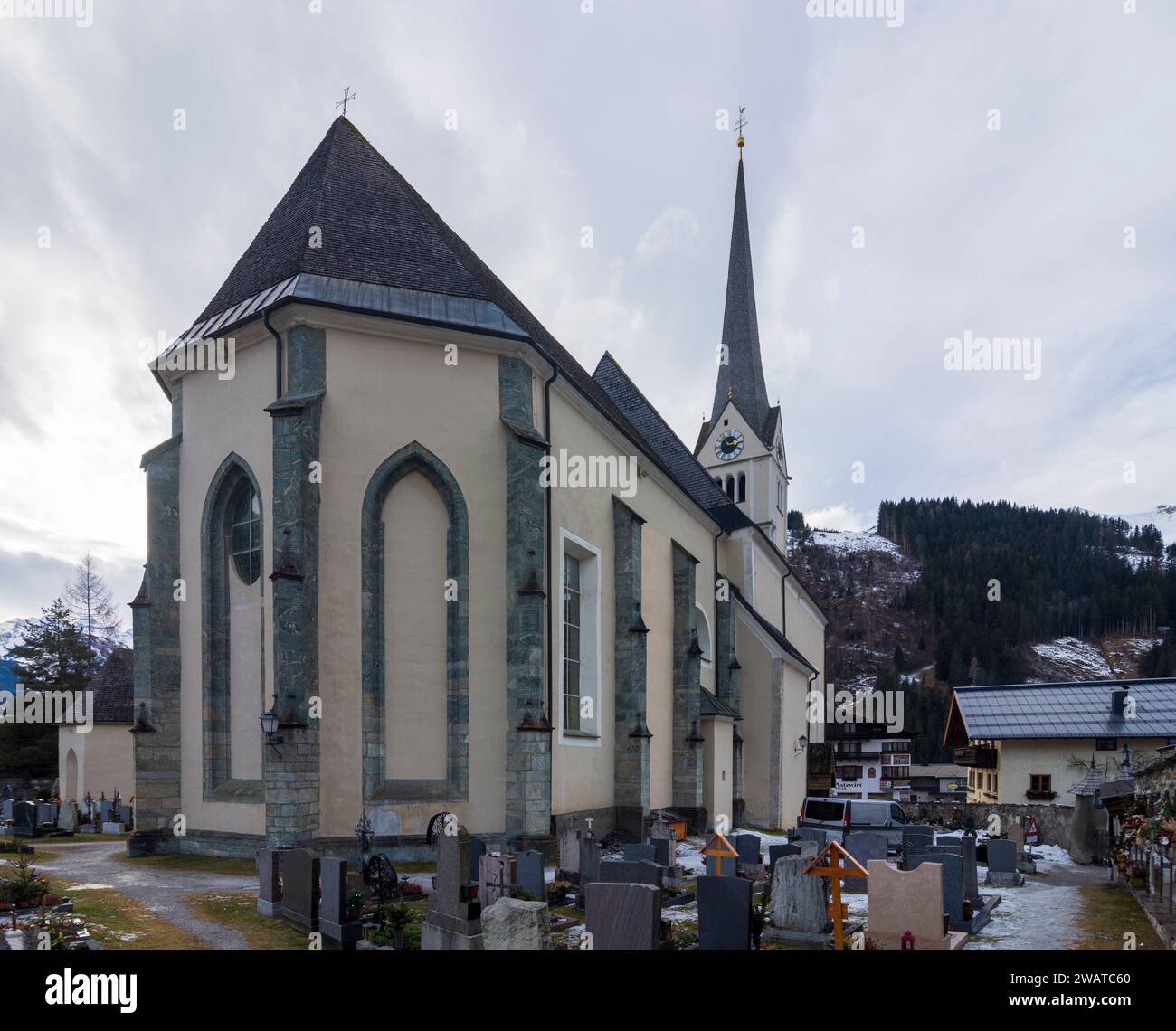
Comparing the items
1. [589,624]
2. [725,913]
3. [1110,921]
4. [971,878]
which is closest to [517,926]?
[725,913]

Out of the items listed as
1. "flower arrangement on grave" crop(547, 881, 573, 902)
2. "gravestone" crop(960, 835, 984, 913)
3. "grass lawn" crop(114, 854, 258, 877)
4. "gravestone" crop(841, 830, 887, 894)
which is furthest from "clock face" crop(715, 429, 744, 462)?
"flower arrangement on grave" crop(547, 881, 573, 902)

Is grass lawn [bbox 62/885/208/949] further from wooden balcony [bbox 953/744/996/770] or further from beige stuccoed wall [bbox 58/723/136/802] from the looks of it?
wooden balcony [bbox 953/744/996/770]

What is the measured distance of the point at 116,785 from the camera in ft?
102

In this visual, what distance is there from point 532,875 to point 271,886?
3.20m

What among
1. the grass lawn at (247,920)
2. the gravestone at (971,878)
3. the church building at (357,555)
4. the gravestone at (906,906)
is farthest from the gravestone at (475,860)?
the gravestone at (971,878)

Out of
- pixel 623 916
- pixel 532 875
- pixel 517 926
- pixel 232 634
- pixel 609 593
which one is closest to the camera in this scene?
pixel 623 916

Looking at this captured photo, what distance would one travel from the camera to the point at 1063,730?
35.3m

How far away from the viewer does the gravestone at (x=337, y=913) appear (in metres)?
8.79

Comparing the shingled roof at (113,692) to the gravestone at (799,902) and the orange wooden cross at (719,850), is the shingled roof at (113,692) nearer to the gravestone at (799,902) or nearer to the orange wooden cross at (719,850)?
the orange wooden cross at (719,850)

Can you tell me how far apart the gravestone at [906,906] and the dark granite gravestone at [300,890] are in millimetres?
6031

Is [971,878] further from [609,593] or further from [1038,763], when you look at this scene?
[1038,763]

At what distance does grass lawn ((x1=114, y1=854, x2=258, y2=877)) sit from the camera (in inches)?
554
